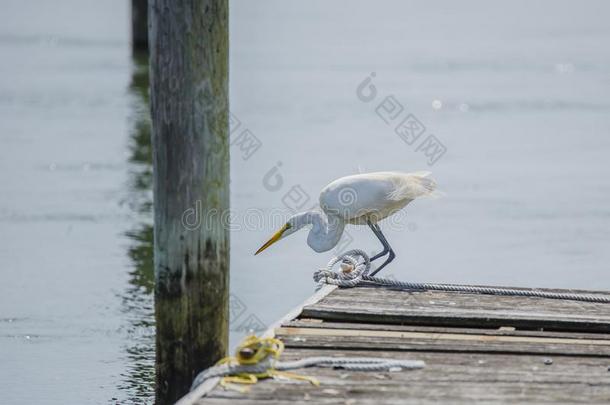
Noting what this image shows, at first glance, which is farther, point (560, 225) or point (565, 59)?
point (565, 59)

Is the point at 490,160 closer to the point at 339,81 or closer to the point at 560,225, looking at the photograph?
the point at 560,225

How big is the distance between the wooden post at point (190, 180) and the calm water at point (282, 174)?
85.7 inches

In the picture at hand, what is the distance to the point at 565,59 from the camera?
3033cm

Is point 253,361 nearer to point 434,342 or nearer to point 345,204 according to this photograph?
point 434,342

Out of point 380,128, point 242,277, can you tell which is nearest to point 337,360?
point 242,277

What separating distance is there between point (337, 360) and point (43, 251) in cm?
766

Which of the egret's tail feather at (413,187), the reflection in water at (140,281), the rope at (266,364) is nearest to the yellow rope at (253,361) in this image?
the rope at (266,364)

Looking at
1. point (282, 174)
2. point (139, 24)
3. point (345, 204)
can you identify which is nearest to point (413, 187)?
point (345, 204)

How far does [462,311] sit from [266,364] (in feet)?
5.92

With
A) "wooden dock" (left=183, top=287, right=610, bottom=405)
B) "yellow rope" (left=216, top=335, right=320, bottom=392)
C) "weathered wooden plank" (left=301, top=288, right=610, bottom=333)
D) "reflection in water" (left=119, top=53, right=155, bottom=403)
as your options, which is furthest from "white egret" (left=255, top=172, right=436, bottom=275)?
"yellow rope" (left=216, top=335, right=320, bottom=392)

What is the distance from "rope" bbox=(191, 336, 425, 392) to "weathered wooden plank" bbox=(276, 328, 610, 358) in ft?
1.24

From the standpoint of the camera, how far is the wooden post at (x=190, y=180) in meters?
6.32

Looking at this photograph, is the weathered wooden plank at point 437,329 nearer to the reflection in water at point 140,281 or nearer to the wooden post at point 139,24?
the reflection in water at point 140,281

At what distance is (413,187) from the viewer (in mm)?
8719
